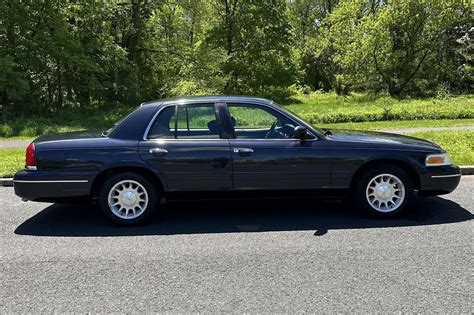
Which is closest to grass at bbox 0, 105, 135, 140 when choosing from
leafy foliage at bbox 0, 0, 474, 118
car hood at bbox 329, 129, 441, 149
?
leafy foliage at bbox 0, 0, 474, 118

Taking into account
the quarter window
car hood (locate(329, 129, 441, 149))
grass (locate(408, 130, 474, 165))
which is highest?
the quarter window

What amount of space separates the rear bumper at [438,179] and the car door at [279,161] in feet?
3.91

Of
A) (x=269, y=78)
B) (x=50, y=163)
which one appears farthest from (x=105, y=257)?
(x=269, y=78)

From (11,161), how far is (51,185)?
4924mm

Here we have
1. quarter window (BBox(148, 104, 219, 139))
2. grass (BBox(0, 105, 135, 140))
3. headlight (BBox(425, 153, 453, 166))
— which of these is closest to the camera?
quarter window (BBox(148, 104, 219, 139))

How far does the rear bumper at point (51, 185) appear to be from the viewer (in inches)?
218

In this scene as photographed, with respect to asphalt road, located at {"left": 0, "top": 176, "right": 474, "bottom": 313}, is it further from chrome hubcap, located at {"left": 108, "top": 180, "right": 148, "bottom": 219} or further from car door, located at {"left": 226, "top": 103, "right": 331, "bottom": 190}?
car door, located at {"left": 226, "top": 103, "right": 331, "bottom": 190}

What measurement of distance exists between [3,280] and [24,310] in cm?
72

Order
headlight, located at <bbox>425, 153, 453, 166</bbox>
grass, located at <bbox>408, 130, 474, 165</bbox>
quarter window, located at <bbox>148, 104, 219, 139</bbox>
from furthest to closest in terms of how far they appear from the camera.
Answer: grass, located at <bbox>408, 130, 474, 165</bbox>, headlight, located at <bbox>425, 153, 453, 166</bbox>, quarter window, located at <bbox>148, 104, 219, 139</bbox>

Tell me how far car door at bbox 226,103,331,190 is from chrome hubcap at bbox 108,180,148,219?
110 cm

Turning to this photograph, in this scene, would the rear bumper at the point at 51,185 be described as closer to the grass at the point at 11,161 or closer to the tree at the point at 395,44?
the grass at the point at 11,161

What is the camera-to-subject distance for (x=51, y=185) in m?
5.55

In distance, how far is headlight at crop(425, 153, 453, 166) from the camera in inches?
228

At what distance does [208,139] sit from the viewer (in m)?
5.68
